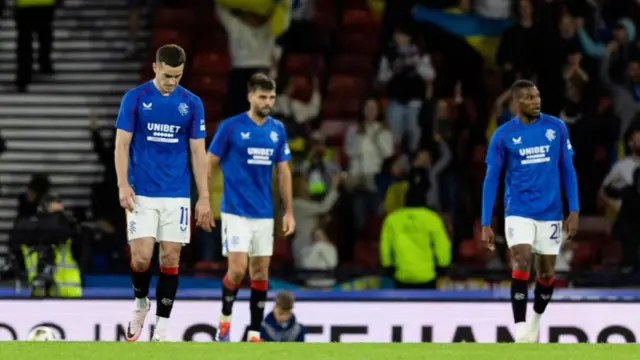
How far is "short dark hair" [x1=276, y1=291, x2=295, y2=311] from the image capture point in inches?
547

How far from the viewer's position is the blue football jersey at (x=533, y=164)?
473 inches

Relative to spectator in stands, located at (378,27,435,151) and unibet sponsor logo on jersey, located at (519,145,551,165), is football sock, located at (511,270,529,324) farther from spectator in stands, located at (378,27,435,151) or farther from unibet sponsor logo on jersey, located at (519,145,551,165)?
spectator in stands, located at (378,27,435,151)

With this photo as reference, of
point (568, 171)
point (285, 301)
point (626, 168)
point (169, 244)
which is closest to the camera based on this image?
point (169, 244)

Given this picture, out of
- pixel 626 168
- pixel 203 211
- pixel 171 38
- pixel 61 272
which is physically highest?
pixel 171 38

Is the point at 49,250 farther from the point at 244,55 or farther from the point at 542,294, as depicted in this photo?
the point at 542,294

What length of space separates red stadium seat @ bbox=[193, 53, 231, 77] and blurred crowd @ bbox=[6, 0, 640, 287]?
0.03m

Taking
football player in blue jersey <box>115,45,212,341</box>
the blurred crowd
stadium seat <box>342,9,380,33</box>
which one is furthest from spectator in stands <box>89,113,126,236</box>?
football player in blue jersey <box>115,45,212,341</box>

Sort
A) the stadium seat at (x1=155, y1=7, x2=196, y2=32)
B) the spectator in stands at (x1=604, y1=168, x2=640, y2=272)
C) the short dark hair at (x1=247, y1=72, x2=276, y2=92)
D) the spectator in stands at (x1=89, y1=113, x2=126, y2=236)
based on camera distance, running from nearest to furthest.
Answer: the short dark hair at (x1=247, y1=72, x2=276, y2=92)
the spectator in stands at (x1=604, y1=168, x2=640, y2=272)
the spectator in stands at (x1=89, y1=113, x2=126, y2=236)
the stadium seat at (x1=155, y1=7, x2=196, y2=32)

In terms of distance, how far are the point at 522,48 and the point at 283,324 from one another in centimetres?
571

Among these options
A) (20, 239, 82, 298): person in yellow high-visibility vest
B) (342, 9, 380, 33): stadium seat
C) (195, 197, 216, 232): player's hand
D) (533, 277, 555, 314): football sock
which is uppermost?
(342, 9, 380, 33): stadium seat

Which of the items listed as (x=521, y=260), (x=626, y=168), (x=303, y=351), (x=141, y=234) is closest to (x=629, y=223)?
(x=626, y=168)

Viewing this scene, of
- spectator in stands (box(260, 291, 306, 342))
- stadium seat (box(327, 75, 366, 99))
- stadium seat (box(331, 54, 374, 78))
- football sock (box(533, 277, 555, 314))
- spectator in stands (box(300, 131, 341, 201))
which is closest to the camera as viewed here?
football sock (box(533, 277, 555, 314))

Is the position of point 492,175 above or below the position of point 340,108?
below

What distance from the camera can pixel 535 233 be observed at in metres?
12.1
